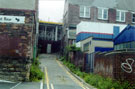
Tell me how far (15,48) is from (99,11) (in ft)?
73.3

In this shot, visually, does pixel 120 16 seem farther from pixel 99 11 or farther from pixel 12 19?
pixel 12 19

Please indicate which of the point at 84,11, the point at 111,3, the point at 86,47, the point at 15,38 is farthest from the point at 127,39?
the point at 111,3

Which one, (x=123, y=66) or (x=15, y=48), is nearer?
(x=123, y=66)

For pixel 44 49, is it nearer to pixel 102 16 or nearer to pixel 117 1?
pixel 102 16

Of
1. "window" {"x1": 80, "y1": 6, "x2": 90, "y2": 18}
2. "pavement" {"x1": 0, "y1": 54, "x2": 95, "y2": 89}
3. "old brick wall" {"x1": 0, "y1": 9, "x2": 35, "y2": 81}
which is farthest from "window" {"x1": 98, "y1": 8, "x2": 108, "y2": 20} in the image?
"old brick wall" {"x1": 0, "y1": 9, "x2": 35, "y2": 81}

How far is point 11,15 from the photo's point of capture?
14883mm

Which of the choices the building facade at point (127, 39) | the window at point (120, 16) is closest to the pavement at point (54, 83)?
the building facade at point (127, 39)

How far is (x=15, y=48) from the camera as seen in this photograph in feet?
48.3

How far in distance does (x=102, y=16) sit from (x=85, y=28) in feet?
32.2

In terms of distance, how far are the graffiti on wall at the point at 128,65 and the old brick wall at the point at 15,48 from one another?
6.41 m

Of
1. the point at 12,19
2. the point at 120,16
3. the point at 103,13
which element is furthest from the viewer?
the point at 120,16

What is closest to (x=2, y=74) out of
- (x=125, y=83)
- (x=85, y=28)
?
(x=125, y=83)

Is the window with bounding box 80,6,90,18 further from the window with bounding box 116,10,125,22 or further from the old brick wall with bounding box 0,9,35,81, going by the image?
the old brick wall with bounding box 0,9,35,81

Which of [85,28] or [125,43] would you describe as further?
[85,28]
